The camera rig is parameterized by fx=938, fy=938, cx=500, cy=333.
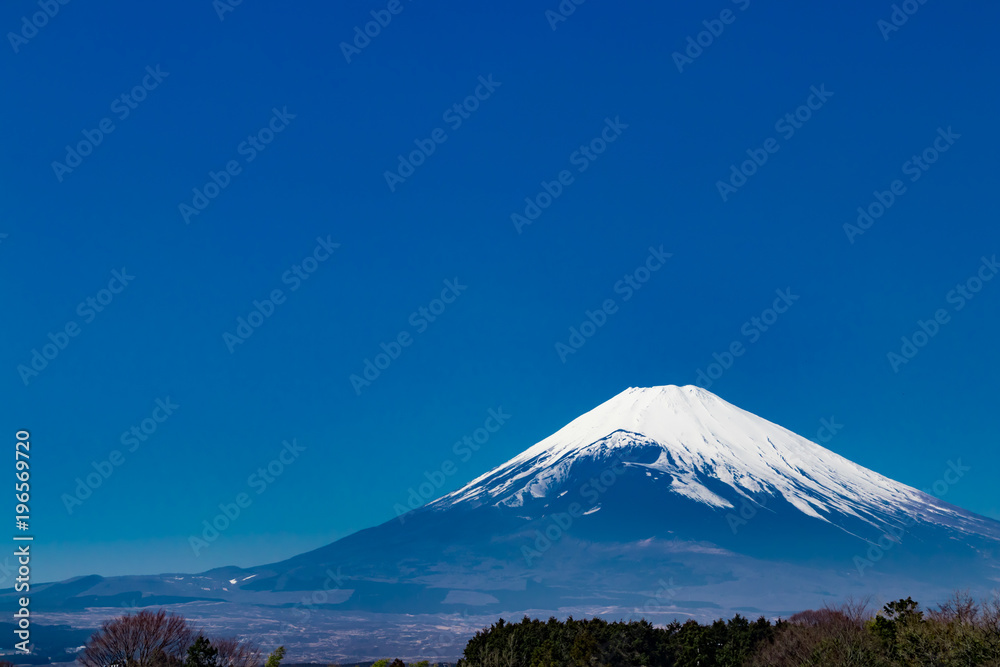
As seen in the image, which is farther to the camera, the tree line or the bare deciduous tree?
the bare deciduous tree

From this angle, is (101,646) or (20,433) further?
(101,646)

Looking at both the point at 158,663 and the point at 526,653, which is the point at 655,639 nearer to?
the point at 526,653

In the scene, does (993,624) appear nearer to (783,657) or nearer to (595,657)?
(783,657)

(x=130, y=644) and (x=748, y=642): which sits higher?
(x=130, y=644)

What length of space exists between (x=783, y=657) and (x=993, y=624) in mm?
17482

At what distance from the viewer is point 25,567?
149ft

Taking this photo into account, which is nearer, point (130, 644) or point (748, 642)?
point (130, 644)

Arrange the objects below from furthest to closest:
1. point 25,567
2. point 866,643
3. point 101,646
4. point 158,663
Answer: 1. point 101,646
2. point 158,663
3. point 866,643
4. point 25,567

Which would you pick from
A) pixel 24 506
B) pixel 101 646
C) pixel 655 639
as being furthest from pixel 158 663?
pixel 655 639

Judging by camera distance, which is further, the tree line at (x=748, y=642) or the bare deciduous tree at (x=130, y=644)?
the bare deciduous tree at (x=130, y=644)

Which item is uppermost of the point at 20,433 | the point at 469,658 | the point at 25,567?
→ the point at 20,433

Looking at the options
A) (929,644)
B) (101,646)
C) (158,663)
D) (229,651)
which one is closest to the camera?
(929,644)

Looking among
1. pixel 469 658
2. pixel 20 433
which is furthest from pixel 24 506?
pixel 469 658

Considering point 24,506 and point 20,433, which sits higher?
point 20,433
